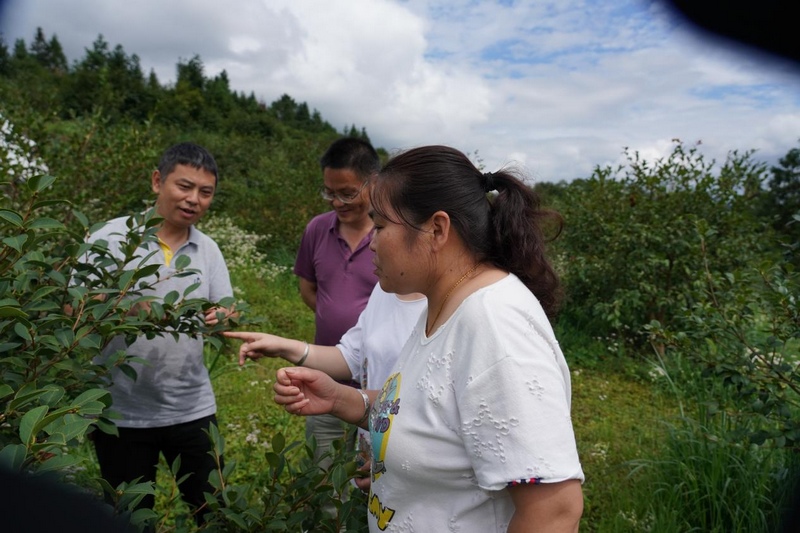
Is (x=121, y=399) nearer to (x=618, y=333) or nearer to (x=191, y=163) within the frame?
(x=191, y=163)

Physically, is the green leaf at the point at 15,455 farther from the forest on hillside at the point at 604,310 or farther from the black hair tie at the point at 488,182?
the black hair tie at the point at 488,182

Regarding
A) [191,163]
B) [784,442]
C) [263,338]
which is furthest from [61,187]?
[784,442]

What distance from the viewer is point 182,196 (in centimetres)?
241

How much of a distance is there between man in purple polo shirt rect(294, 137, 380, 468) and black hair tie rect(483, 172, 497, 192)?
3.91 ft

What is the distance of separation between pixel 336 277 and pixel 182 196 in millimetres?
800

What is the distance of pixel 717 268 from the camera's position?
601 cm

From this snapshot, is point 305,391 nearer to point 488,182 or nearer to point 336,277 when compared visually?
point 488,182

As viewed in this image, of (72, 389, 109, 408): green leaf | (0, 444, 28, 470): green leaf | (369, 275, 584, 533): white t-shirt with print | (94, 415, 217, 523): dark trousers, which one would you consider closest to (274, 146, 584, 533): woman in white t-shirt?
(369, 275, 584, 533): white t-shirt with print

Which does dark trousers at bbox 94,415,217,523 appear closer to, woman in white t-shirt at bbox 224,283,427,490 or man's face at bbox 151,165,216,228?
woman in white t-shirt at bbox 224,283,427,490

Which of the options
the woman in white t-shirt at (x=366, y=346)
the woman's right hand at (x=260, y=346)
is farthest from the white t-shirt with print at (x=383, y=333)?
the woman's right hand at (x=260, y=346)

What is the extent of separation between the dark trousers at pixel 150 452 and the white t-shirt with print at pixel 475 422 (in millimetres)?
1174

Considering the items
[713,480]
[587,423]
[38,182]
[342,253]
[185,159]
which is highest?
[185,159]

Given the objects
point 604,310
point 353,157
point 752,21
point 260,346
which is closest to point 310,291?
point 353,157

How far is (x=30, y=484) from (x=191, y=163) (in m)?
2.28
